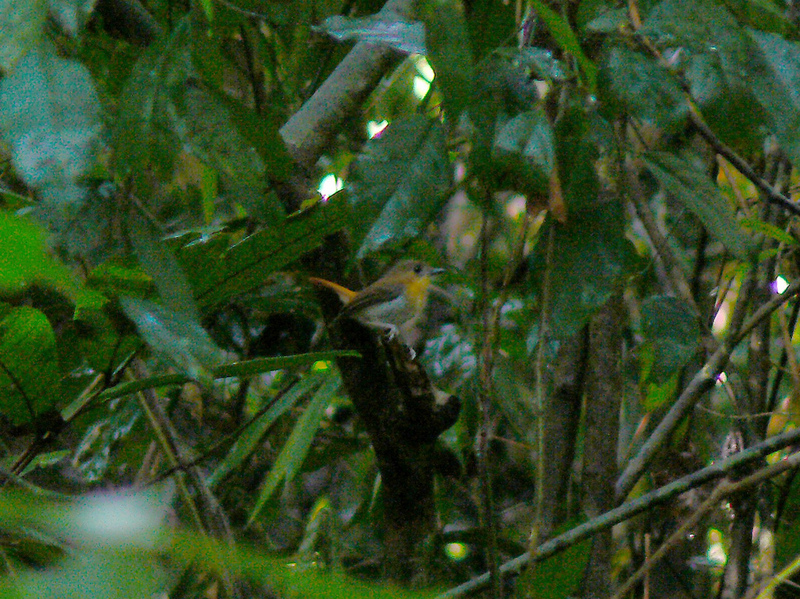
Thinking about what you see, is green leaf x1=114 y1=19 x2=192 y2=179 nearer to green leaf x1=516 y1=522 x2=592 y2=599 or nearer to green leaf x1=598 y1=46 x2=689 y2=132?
green leaf x1=598 y1=46 x2=689 y2=132

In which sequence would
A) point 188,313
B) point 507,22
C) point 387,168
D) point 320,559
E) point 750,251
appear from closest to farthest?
point 188,313
point 387,168
point 750,251
point 507,22
point 320,559

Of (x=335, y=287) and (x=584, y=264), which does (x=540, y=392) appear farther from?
(x=335, y=287)

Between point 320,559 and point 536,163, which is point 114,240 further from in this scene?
point 320,559

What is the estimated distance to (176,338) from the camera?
0.95 meters

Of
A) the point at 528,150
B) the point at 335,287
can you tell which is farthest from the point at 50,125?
the point at 335,287

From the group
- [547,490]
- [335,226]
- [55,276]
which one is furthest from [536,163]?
[547,490]

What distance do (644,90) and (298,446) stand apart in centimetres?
118

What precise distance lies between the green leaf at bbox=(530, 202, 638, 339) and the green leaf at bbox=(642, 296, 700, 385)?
1.30ft

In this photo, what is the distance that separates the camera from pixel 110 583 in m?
0.40

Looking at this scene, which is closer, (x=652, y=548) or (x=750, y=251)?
(x=750, y=251)

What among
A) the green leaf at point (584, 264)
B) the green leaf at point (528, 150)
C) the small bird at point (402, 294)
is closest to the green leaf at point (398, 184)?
the green leaf at point (528, 150)

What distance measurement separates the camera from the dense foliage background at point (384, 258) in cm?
83

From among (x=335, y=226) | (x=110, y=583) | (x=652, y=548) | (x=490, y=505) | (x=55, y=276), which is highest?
(x=55, y=276)

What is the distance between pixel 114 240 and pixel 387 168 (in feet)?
1.42
